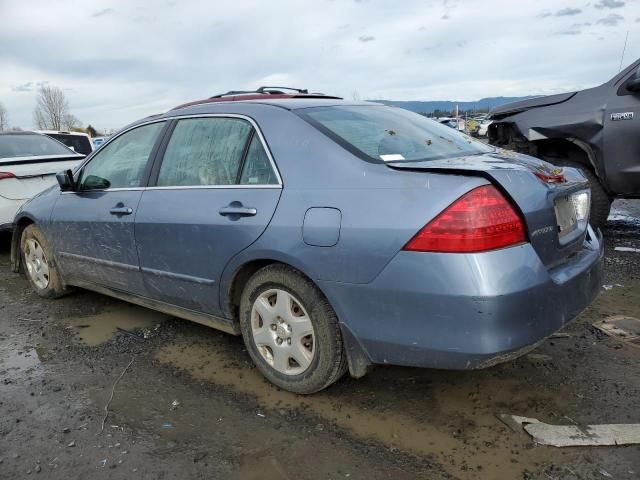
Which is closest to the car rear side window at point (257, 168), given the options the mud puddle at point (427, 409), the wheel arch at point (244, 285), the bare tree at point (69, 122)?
the wheel arch at point (244, 285)

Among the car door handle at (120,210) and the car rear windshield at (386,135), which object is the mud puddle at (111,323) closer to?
the car door handle at (120,210)

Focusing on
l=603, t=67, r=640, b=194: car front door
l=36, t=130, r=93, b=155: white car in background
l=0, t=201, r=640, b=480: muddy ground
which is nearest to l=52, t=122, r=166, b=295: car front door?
l=0, t=201, r=640, b=480: muddy ground

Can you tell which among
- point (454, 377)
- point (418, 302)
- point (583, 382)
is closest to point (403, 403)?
point (454, 377)

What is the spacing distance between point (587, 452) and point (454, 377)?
0.80 metres

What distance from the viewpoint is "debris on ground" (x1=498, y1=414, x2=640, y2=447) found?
2.25 m

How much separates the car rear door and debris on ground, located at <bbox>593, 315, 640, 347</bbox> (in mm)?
2331

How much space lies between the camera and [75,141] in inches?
392

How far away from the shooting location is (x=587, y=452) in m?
2.20

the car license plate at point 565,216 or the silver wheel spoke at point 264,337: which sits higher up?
the car license plate at point 565,216

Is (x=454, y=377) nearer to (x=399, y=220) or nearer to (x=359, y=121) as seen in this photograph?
(x=399, y=220)

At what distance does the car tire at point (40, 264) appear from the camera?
446 cm

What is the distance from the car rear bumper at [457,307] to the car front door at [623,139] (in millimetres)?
3225

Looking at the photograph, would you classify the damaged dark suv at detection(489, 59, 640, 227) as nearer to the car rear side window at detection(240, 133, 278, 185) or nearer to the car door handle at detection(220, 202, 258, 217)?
the car rear side window at detection(240, 133, 278, 185)

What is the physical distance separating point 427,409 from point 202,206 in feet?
5.33
